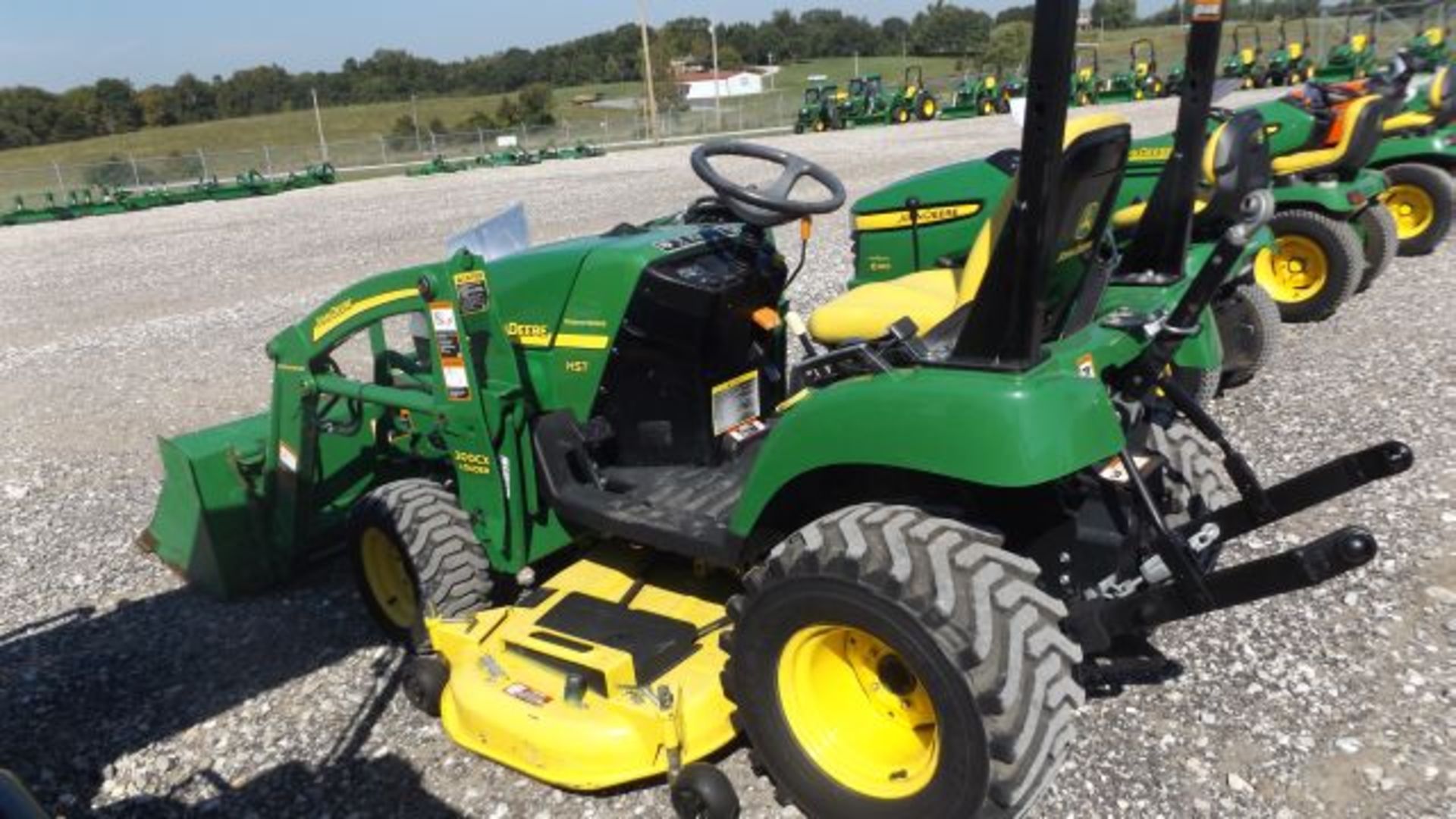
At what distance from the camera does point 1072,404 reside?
2.32 metres

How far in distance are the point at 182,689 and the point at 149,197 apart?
2358 centimetres

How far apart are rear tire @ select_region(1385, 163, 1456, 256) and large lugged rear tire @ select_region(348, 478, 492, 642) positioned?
8135 millimetres

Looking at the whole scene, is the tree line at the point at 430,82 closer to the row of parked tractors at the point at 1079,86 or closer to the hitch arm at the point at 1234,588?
the row of parked tractors at the point at 1079,86

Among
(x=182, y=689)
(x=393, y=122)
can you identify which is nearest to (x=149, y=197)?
(x=182, y=689)

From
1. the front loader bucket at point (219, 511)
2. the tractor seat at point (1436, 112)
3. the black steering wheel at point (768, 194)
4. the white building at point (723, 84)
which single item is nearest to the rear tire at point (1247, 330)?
the black steering wheel at point (768, 194)

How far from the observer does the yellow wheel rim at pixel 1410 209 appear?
28.3ft

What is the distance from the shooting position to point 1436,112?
29.9 feet

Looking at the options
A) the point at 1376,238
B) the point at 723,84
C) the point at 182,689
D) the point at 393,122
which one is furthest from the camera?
the point at 393,122

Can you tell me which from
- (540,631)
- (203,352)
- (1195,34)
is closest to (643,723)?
(540,631)

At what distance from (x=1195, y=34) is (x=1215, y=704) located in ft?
7.91

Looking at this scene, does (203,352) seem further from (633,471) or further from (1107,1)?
(1107,1)

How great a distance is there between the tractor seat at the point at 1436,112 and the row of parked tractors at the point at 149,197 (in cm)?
2306

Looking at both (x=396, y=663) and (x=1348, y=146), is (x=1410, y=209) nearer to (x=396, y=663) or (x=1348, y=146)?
(x=1348, y=146)

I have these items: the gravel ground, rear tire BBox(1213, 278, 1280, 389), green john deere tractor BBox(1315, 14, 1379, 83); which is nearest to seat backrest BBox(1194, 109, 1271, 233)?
rear tire BBox(1213, 278, 1280, 389)
